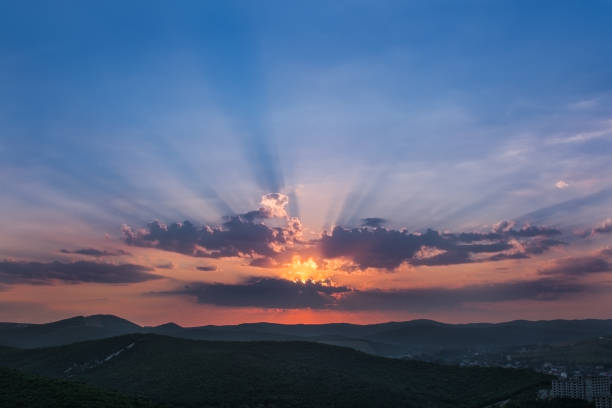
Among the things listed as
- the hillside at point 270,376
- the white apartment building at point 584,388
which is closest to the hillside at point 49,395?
the hillside at point 270,376

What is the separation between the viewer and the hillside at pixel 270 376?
13012 cm

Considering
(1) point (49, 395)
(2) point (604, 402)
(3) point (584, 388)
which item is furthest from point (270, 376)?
(2) point (604, 402)

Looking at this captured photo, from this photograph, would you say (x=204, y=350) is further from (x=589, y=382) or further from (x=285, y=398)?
(x=589, y=382)

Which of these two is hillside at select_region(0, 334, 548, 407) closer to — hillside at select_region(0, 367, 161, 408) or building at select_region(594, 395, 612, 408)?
hillside at select_region(0, 367, 161, 408)

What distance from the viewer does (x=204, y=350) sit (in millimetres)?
187000

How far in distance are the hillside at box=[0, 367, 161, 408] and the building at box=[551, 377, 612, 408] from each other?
296ft

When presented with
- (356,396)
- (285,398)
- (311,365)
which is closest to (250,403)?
(285,398)

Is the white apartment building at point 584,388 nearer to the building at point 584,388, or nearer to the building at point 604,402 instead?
the building at point 584,388

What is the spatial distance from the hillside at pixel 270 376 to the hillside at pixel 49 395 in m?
27.2

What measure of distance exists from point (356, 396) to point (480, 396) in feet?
118

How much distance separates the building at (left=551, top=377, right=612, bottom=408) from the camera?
351 ft

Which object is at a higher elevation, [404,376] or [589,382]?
[589,382]

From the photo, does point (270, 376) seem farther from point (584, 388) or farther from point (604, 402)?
point (604, 402)

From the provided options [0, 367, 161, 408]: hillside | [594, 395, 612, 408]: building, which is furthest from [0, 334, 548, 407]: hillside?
[594, 395, 612, 408]: building
